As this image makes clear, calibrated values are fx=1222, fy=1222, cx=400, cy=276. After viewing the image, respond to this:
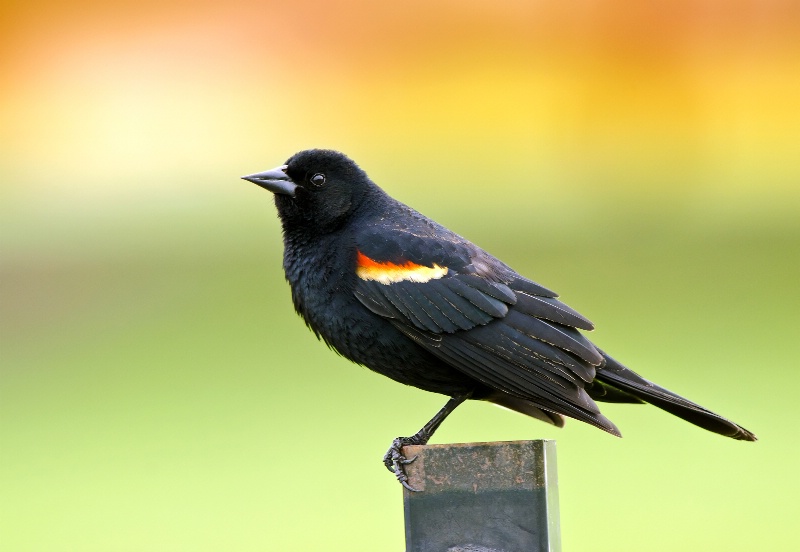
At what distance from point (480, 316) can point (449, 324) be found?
98 millimetres

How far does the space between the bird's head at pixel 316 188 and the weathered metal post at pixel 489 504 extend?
123 centimetres

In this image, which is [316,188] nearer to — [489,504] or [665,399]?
[665,399]

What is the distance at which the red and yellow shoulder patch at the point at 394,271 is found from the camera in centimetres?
374

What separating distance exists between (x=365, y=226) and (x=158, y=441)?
19.6 feet

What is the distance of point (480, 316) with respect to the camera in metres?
3.68

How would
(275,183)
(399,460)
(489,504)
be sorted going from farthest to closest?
1. (275,183)
2. (399,460)
3. (489,504)

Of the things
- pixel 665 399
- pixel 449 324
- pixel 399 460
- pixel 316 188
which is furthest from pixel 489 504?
pixel 316 188

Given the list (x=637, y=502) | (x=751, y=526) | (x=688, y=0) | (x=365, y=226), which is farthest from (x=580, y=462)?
(x=688, y=0)

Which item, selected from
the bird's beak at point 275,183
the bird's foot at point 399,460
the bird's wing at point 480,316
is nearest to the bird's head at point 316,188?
the bird's beak at point 275,183

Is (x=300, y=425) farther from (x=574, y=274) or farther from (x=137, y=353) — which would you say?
(x=574, y=274)

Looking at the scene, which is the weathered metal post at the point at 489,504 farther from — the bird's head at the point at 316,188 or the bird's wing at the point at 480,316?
the bird's head at the point at 316,188

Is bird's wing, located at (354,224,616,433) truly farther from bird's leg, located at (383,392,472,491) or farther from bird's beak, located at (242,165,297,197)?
bird's beak, located at (242,165,297,197)

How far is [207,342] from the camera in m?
11.9

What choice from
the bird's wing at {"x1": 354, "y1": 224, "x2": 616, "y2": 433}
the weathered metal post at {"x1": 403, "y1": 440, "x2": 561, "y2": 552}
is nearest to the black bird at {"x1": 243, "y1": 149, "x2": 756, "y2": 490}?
the bird's wing at {"x1": 354, "y1": 224, "x2": 616, "y2": 433}
